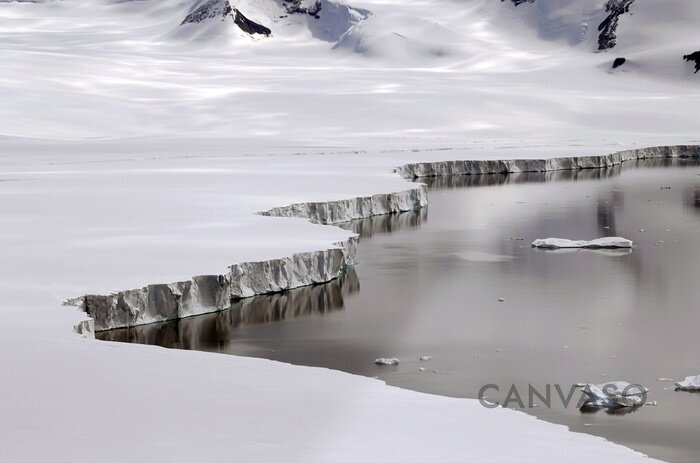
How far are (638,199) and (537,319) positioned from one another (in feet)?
42.0

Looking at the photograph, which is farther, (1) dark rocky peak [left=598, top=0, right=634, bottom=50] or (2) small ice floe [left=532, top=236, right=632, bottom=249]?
(1) dark rocky peak [left=598, top=0, right=634, bottom=50]

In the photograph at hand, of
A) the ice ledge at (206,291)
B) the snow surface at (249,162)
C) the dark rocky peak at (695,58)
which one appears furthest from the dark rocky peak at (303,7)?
the ice ledge at (206,291)

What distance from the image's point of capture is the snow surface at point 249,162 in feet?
19.9

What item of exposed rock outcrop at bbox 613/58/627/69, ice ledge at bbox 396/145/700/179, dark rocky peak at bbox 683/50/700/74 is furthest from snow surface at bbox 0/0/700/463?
ice ledge at bbox 396/145/700/179

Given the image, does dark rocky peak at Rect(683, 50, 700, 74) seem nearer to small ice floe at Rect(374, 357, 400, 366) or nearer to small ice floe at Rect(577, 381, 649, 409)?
small ice floe at Rect(374, 357, 400, 366)

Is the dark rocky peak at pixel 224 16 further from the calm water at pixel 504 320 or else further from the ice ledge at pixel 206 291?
the ice ledge at pixel 206 291

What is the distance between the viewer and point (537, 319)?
1154cm

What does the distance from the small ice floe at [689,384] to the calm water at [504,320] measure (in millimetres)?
105

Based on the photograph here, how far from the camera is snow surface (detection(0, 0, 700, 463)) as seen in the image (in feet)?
19.9

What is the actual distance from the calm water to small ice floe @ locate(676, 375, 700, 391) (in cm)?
11

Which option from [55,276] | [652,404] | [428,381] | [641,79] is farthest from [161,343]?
[641,79]

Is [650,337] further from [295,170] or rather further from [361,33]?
[361,33]

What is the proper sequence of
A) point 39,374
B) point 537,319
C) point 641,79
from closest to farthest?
1. point 39,374
2. point 537,319
3. point 641,79

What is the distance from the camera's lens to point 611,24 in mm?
83000
